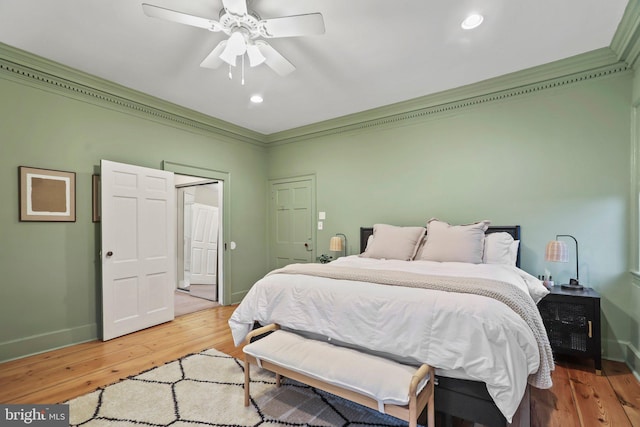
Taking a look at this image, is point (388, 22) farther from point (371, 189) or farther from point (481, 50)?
point (371, 189)

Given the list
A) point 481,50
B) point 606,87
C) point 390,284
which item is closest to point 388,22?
point 481,50

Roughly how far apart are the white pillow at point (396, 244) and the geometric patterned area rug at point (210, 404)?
63.6 inches

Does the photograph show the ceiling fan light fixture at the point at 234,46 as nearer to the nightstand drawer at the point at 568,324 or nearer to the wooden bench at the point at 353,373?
the wooden bench at the point at 353,373

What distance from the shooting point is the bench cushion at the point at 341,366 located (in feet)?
5.00

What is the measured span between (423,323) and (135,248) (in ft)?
→ 10.8

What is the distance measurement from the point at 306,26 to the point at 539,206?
2.85 metres

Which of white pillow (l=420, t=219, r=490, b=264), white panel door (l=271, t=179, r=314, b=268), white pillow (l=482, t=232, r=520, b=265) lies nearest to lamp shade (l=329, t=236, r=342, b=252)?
white panel door (l=271, t=179, r=314, b=268)

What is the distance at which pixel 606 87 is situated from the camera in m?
2.82

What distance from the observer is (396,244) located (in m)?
3.36

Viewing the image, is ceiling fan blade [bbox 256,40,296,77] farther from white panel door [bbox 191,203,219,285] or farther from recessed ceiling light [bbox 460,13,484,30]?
white panel door [bbox 191,203,219,285]

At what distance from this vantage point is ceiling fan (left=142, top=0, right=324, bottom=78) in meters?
1.95

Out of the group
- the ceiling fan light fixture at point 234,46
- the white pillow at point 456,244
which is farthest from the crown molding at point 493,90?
the ceiling fan light fixture at point 234,46

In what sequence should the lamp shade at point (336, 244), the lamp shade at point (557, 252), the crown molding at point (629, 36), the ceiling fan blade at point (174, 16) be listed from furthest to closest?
the lamp shade at point (336, 244) → the lamp shade at point (557, 252) → the crown molding at point (629, 36) → the ceiling fan blade at point (174, 16)

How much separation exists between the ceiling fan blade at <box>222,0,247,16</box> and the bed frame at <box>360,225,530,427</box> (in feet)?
8.50
